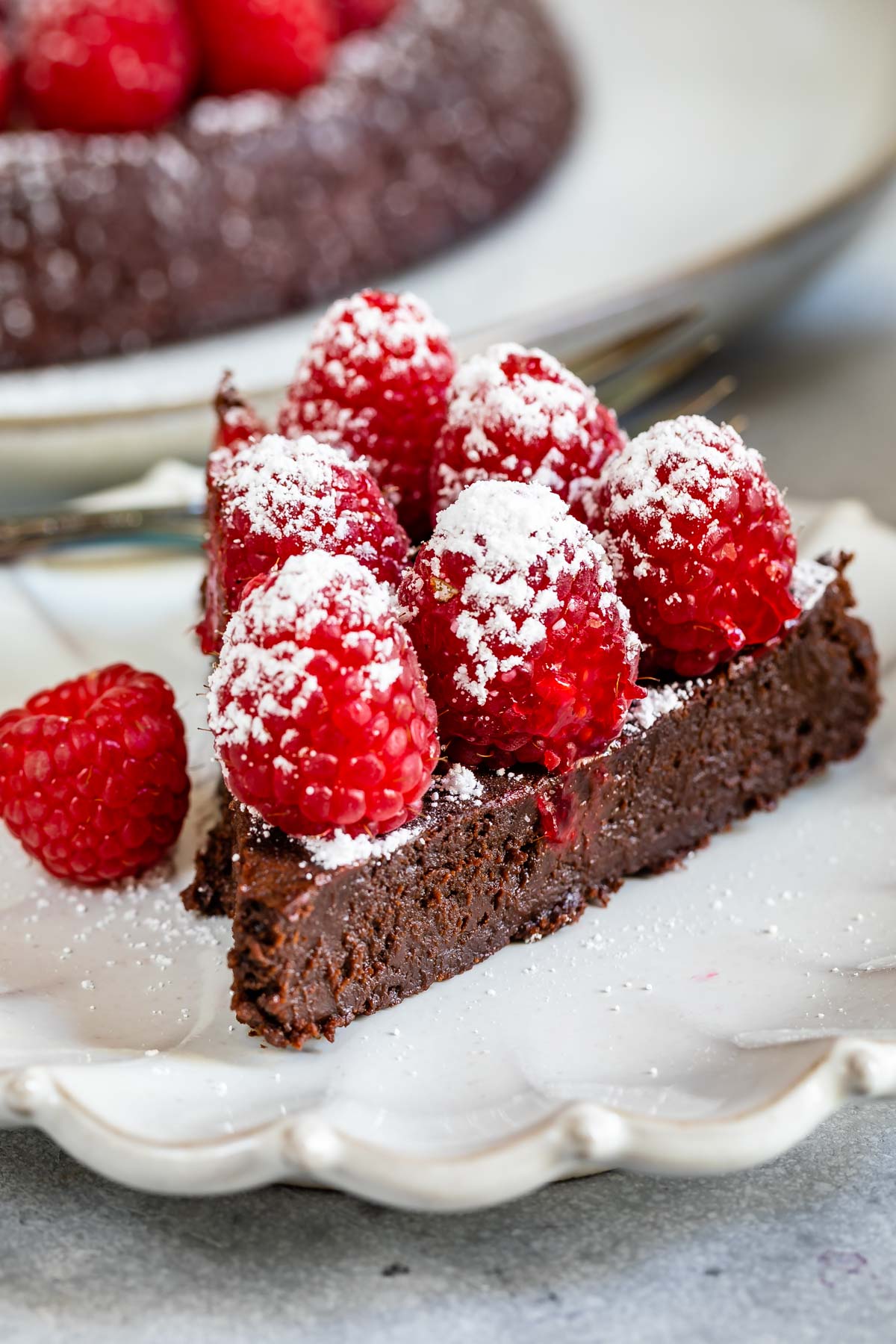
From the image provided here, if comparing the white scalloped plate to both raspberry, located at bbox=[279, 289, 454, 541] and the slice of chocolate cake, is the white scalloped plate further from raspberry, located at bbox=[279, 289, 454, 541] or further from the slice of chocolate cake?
raspberry, located at bbox=[279, 289, 454, 541]

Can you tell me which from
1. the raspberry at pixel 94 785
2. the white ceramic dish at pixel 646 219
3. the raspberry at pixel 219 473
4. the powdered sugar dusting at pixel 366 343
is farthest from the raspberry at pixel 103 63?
the raspberry at pixel 94 785

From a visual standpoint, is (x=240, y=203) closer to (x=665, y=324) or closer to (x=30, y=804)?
(x=665, y=324)

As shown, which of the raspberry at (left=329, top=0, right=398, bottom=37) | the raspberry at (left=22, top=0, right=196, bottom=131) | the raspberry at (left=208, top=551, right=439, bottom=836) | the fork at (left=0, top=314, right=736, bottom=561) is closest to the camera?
the raspberry at (left=208, top=551, right=439, bottom=836)

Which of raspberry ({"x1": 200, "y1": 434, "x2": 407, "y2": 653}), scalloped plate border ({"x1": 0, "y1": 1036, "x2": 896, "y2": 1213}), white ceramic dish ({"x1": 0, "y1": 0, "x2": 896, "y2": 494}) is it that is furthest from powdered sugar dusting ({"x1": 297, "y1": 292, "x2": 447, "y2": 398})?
scalloped plate border ({"x1": 0, "y1": 1036, "x2": 896, "y2": 1213})

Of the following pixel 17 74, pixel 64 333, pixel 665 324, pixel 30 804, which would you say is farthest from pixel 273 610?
pixel 17 74

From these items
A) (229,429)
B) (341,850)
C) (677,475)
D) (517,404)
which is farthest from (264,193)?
(341,850)

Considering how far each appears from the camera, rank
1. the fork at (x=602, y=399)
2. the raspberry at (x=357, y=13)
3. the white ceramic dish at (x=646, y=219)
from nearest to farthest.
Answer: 1. the fork at (x=602, y=399)
2. the white ceramic dish at (x=646, y=219)
3. the raspberry at (x=357, y=13)

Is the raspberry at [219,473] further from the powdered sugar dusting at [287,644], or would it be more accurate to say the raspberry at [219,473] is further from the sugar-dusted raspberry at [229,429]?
the powdered sugar dusting at [287,644]

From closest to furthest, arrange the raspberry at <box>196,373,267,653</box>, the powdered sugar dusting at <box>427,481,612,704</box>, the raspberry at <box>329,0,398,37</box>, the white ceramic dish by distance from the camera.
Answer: the powdered sugar dusting at <box>427,481,612,704</box>, the raspberry at <box>196,373,267,653</box>, the white ceramic dish, the raspberry at <box>329,0,398,37</box>
